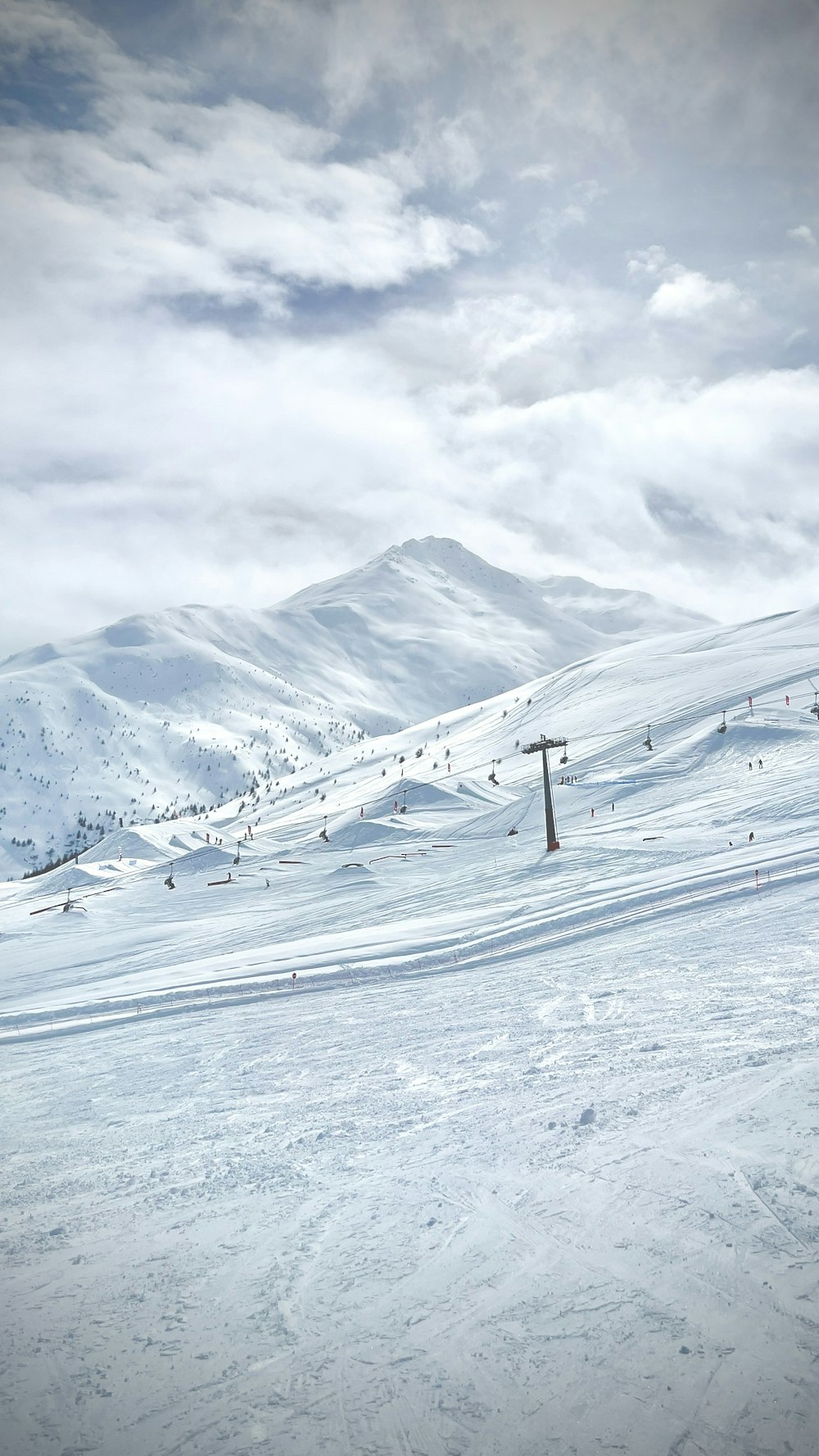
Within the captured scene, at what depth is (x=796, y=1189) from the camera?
8.61 metres

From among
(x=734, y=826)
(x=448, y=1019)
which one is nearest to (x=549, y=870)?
(x=734, y=826)

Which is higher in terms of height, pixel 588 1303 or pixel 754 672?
pixel 754 672

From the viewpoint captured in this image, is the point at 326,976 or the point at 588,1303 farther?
the point at 326,976

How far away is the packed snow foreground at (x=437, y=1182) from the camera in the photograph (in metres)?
6.59

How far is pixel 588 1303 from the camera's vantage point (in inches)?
293

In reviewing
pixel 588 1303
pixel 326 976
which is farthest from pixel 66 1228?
pixel 326 976

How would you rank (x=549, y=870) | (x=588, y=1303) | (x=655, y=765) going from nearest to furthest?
(x=588, y=1303), (x=549, y=870), (x=655, y=765)

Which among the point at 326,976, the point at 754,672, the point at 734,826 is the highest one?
the point at 754,672

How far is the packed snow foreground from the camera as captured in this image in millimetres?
6586

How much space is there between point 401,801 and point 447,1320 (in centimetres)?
5076

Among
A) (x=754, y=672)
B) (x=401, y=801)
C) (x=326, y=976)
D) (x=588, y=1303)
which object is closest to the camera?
(x=588, y=1303)

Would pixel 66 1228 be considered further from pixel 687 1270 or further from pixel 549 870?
pixel 549 870

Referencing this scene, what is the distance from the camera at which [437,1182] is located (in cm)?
1012

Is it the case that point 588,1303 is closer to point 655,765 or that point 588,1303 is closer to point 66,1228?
point 66,1228
